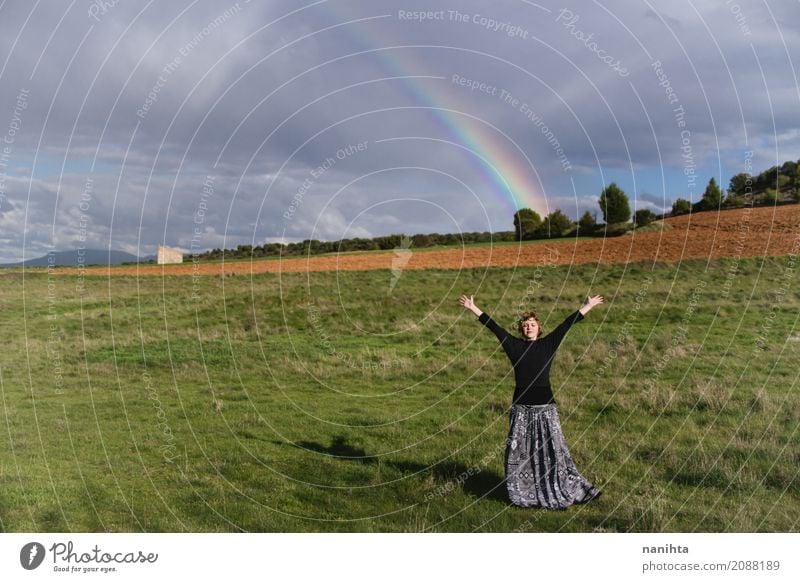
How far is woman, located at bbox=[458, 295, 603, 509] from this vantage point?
9.70 meters

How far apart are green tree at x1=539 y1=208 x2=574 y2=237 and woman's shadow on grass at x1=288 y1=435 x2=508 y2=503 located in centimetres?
3930

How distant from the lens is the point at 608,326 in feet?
86.5

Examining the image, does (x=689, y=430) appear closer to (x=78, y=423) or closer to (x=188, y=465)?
(x=188, y=465)

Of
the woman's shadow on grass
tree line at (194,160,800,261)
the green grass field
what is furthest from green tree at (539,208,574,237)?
the woman's shadow on grass

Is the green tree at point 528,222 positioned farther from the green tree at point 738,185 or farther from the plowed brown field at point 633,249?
the green tree at point 738,185

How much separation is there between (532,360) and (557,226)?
44779 millimetres

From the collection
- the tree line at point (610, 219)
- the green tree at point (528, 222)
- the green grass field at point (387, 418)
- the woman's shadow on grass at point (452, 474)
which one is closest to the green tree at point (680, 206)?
the tree line at point (610, 219)

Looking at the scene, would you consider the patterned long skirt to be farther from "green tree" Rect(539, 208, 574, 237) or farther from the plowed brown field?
"green tree" Rect(539, 208, 574, 237)

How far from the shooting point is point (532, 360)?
9680 millimetres

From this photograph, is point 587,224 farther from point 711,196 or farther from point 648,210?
point 711,196

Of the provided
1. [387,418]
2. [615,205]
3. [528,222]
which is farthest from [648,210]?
[387,418]
